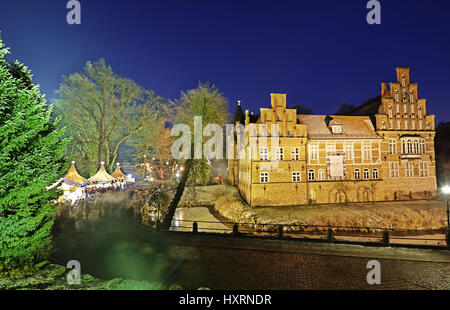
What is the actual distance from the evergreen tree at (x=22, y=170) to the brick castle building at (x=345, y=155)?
19.2m

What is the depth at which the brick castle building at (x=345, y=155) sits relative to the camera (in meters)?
24.2

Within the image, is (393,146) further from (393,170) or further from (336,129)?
(336,129)

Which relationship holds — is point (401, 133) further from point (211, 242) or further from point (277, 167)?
point (211, 242)

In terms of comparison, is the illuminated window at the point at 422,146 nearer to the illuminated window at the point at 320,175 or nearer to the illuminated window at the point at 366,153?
the illuminated window at the point at 366,153

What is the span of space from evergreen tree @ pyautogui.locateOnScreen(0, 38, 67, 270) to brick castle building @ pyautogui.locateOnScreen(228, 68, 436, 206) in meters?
19.2

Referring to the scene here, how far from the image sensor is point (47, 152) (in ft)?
23.4

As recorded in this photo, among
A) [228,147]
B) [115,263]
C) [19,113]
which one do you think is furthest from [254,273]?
[228,147]

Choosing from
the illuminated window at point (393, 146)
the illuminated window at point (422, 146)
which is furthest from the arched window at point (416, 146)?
the illuminated window at point (393, 146)

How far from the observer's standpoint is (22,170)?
6422mm

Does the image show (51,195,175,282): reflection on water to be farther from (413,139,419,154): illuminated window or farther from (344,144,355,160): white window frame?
(413,139,419,154): illuminated window

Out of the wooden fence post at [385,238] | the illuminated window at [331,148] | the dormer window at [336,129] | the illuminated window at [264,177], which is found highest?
the dormer window at [336,129]

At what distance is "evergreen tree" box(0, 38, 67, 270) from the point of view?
20.7ft

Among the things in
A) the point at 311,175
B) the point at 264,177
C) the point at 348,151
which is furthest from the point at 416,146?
the point at 264,177

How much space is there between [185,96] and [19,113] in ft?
60.9
